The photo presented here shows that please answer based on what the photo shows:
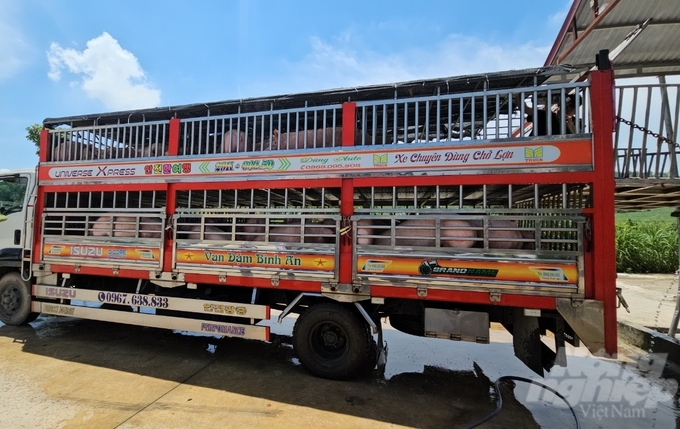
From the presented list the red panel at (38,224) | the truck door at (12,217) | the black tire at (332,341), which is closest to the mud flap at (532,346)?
the black tire at (332,341)

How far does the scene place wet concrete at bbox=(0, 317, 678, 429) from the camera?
3.13 metres

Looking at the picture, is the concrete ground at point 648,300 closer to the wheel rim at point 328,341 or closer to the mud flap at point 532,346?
the mud flap at point 532,346

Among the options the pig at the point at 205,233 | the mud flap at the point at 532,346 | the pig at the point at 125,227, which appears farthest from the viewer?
the pig at the point at 125,227

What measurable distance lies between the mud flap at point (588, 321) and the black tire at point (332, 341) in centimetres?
207

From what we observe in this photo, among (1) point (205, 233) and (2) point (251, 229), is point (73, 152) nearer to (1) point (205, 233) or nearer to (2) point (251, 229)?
(1) point (205, 233)

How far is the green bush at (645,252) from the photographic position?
14109 mm

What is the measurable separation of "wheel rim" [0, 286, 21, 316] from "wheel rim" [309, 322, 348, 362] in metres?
5.16

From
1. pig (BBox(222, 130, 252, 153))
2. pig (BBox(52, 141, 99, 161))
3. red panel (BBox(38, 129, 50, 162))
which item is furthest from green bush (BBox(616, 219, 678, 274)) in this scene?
red panel (BBox(38, 129, 50, 162))

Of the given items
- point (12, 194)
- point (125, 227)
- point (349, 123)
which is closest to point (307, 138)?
point (349, 123)

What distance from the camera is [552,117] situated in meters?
3.63

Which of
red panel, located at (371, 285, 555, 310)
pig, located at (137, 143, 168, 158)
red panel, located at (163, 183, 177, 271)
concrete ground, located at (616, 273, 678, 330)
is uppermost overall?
pig, located at (137, 143, 168, 158)

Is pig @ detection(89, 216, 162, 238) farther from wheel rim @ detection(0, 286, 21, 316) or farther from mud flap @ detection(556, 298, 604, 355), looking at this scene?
mud flap @ detection(556, 298, 604, 355)

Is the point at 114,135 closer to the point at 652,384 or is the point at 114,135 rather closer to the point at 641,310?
the point at 652,384

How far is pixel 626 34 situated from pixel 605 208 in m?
4.63
